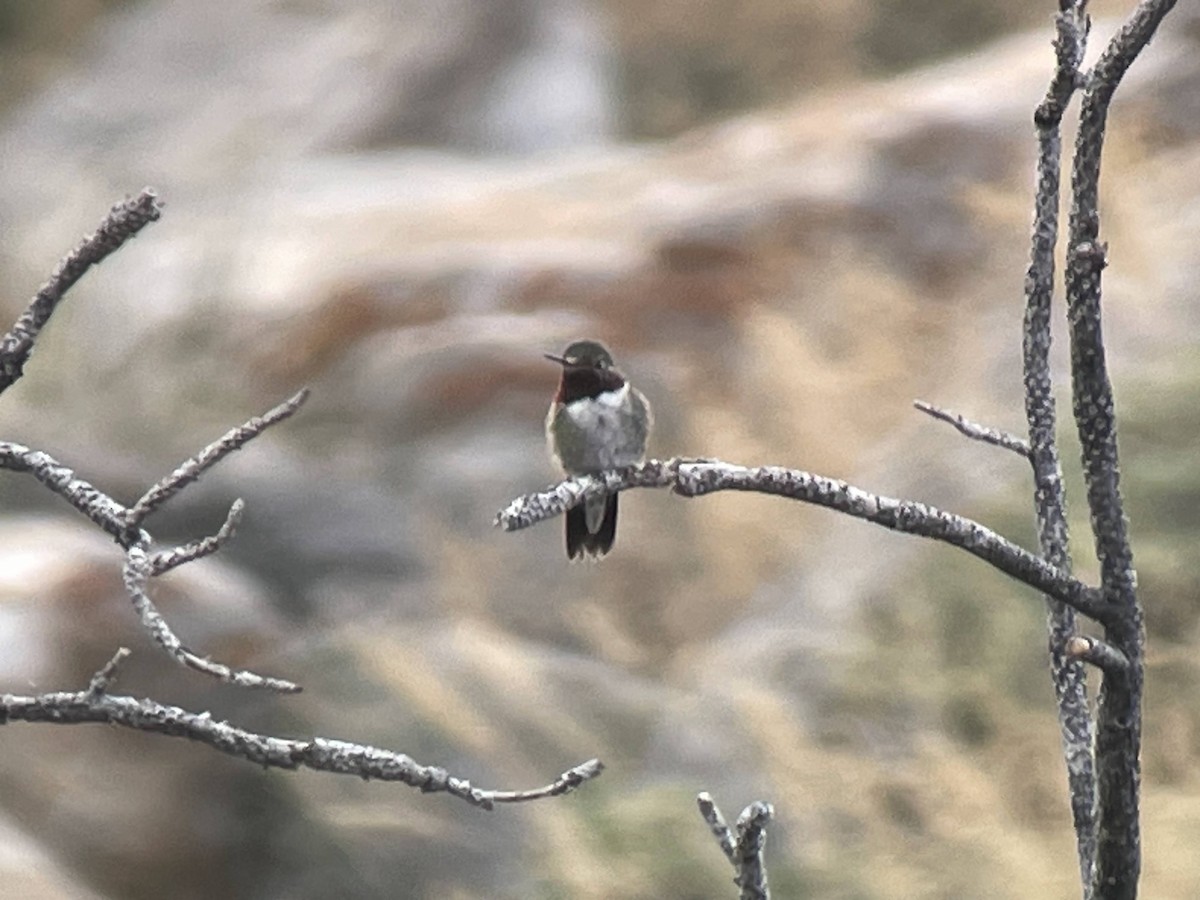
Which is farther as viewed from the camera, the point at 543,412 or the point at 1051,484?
the point at 543,412

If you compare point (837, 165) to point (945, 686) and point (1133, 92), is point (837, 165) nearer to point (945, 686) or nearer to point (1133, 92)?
point (1133, 92)

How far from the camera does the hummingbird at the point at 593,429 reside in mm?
2039

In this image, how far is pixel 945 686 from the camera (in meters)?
4.38

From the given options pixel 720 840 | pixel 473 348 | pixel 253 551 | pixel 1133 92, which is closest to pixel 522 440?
pixel 473 348

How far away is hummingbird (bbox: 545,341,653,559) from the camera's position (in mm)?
2039

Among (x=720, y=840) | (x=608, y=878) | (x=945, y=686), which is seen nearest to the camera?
(x=720, y=840)

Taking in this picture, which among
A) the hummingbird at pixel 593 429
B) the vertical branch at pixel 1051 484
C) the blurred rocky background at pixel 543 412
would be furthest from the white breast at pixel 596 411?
the blurred rocky background at pixel 543 412

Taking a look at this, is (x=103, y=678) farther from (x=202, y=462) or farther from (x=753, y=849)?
(x=753, y=849)

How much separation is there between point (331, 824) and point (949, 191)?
305cm

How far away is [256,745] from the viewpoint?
119cm

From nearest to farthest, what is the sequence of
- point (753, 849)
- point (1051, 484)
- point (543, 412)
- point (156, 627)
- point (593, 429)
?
point (753, 849)
point (156, 627)
point (1051, 484)
point (593, 429)
point (543, 412)

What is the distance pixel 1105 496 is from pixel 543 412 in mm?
4247

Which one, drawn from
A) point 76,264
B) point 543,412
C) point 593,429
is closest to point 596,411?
point 593,429

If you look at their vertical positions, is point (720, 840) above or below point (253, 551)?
below
